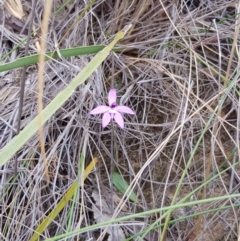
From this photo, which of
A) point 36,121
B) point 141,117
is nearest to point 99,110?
point 141,117

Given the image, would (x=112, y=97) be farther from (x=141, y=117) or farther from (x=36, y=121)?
(x=36, y=121)

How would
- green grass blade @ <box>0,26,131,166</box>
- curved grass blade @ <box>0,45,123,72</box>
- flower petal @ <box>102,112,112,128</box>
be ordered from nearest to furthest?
green grass blade @ <box>0,26,131,166</box> < curved grass blade @ <box>0,45,123,72</box> < flower petal @ <box>102,112,112,128</box>

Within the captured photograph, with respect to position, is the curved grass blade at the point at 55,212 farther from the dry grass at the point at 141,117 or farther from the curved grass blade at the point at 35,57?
the curved grass blade at the point at 35,57

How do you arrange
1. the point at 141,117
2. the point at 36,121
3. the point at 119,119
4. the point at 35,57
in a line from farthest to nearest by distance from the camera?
the point at 141,117 < the point at 119,119 < the point at 35,57 < the point at 36,121

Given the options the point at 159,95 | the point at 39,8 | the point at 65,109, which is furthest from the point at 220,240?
the point at 39,8

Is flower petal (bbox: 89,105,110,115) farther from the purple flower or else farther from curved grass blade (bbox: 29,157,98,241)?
curved grass blade (bbox: 29,157,98,241)

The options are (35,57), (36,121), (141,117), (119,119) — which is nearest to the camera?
(36,121)

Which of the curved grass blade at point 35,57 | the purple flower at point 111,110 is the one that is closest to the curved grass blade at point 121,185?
the purple flower at point 111,110

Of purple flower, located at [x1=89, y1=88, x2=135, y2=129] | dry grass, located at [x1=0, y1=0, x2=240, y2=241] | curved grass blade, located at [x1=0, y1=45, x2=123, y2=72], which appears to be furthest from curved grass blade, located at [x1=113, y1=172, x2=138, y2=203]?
curved grass blade, located at [x1=0, y1=45, x2=123, y2=72]
